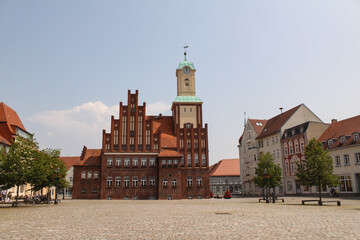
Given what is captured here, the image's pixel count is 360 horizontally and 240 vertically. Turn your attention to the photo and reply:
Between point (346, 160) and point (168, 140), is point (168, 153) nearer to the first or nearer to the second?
point (168, 140)

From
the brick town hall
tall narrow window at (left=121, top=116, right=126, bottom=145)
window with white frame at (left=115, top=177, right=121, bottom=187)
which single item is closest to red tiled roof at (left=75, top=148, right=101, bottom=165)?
the brick town hall

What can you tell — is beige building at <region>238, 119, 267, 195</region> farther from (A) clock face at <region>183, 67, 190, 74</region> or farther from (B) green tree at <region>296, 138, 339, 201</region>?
(B) green tree at <region>296, 138, 339, 201</region>

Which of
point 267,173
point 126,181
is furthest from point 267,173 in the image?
point 126,181

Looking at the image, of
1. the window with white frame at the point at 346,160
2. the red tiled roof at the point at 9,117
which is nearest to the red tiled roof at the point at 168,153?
the red tiled roof at the point at 9,117

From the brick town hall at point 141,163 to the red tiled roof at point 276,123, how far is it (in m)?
14.2

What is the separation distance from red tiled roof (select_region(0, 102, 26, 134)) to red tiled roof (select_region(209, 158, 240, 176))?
5311cm

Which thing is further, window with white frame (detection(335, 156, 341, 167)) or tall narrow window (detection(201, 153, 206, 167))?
tall narrow window (detection(201, 153, 206, 167))

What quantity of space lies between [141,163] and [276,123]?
29526mm

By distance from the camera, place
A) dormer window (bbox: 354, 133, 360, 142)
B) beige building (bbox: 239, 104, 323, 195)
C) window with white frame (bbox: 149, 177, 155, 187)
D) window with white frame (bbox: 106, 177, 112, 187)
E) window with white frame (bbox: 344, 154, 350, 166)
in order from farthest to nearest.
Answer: beige building (bbox: 239, 104, 323, 195)
window with white frame (bbox: 149, 177, 155, 187)
window with white frame (bbox: 106, 177, 112, 187)
window with white frame (bbox: 344, 154, 350, 166)
dormer window (bbox: 354, 133, 360, 142)

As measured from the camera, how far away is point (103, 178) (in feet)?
204

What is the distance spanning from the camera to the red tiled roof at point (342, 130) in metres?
49.8

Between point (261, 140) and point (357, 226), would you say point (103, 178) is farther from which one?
point (357, 226)

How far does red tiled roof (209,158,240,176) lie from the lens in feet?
314

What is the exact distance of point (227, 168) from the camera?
3829 inches
